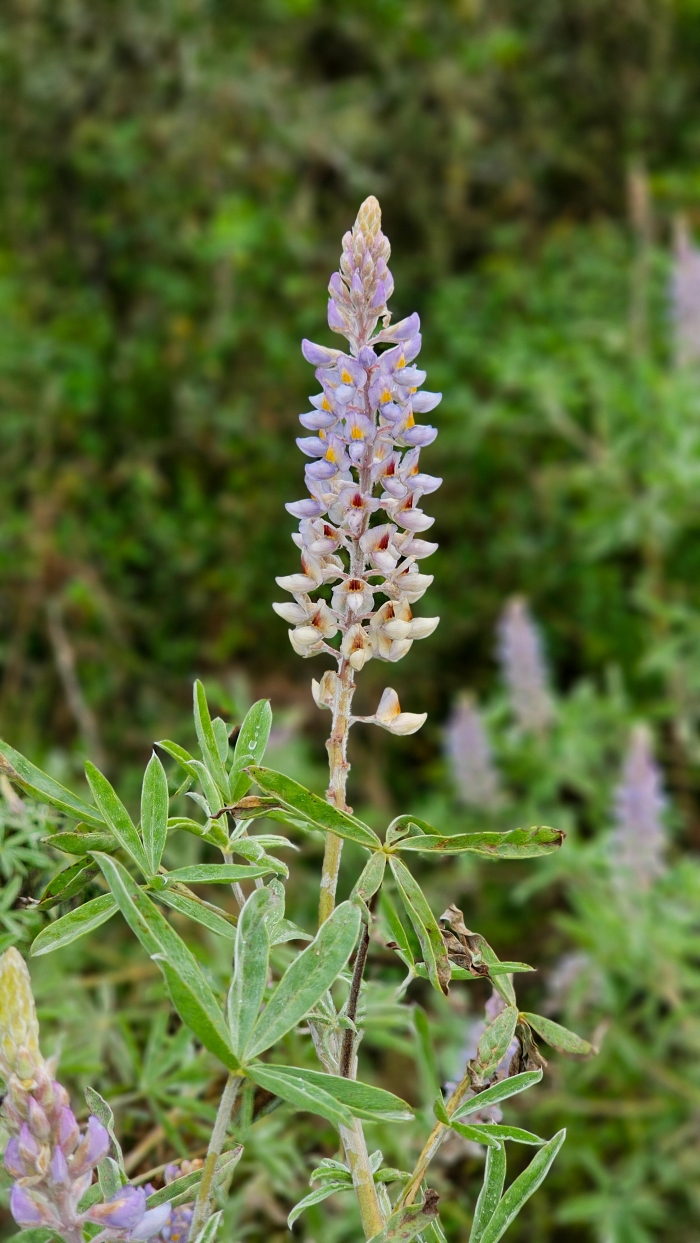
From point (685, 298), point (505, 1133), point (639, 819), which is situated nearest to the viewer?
point (505, 1133)

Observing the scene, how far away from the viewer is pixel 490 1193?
0.88 meters

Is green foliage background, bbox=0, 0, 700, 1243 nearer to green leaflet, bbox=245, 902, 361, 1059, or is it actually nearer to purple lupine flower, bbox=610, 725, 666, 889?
purple lupine flower, bbox=610, 725, 666, 889

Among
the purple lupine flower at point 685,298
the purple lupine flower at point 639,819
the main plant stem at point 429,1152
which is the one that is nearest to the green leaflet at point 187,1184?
the main plant stem at point 429,1152

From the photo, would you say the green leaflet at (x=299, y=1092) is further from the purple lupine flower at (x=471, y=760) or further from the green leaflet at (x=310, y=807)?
the purple lupine flower at (x=471, y=760)

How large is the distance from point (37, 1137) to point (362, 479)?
52cm

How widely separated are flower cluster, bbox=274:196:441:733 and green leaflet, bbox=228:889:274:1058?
0.60 feet

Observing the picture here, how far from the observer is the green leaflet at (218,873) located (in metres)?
0.82

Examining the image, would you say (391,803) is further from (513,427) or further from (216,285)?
(216,285)

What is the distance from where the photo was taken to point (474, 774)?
269 cm

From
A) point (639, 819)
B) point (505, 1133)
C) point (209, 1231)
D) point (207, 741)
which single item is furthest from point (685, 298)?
point (209, 1231)

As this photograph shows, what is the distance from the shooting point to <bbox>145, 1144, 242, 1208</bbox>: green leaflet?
84cm

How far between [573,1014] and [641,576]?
145cm

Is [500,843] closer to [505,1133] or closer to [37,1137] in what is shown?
[505,1133]

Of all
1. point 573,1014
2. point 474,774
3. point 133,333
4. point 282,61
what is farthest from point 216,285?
point 573,1014
